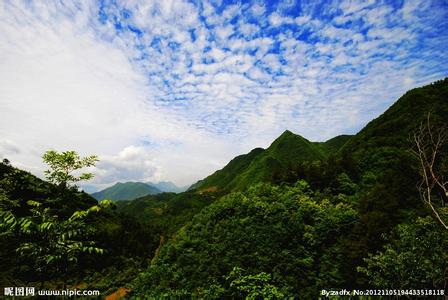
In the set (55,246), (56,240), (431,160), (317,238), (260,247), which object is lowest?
(260,247)

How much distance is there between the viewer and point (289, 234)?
19.8 metres

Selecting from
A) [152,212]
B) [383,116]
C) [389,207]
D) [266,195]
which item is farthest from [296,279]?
[152,212]

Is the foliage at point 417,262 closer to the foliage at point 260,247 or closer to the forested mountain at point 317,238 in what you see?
the forested mountain at point 317,238

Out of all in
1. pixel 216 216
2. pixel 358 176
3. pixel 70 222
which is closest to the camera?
pixel 70 222

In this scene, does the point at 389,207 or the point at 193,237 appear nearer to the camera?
the point at 389,207

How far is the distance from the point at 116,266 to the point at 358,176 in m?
39.3

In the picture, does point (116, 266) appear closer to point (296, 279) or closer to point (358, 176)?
point (296, 279)

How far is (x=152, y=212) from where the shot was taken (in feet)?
434

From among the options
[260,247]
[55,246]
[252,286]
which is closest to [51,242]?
[55,246]

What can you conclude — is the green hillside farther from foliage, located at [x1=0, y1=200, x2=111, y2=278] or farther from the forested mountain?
the forested mountain

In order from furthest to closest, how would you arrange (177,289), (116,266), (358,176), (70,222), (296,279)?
(116,266), (358,176), (177,289), (296,279), (70,222)

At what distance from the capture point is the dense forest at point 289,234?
6.39 metres

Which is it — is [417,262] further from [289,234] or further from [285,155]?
[285,155]

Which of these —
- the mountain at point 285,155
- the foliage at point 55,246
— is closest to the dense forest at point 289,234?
the foliage at point 55,246
